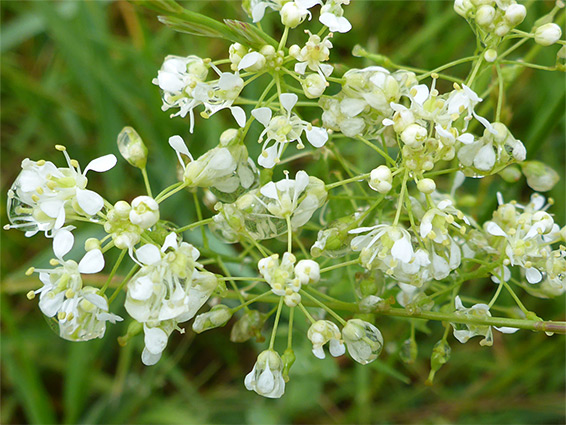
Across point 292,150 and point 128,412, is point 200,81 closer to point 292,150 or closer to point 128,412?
point 292,150

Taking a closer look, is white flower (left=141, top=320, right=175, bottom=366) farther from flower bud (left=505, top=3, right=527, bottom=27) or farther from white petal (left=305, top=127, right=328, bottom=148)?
flower bud (left=505, top=3, right=527, bottom=27)

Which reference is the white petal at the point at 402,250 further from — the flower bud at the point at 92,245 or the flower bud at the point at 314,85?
the flower bud at the point at 92,245

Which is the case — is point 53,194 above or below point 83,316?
above

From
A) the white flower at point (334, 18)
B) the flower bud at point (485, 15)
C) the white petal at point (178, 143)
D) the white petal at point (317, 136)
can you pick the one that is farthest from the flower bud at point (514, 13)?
the white petal at point (178, 143)

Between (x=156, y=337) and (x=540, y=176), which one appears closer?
(x=156, y=337)

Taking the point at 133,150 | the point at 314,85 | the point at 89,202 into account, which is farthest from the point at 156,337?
the point at 314,85

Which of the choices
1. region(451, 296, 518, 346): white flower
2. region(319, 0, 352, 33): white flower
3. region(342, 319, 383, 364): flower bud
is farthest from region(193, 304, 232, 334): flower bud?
region(319, 0, 352, 33): white flower

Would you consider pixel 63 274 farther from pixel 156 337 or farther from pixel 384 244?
pixel 384 244
